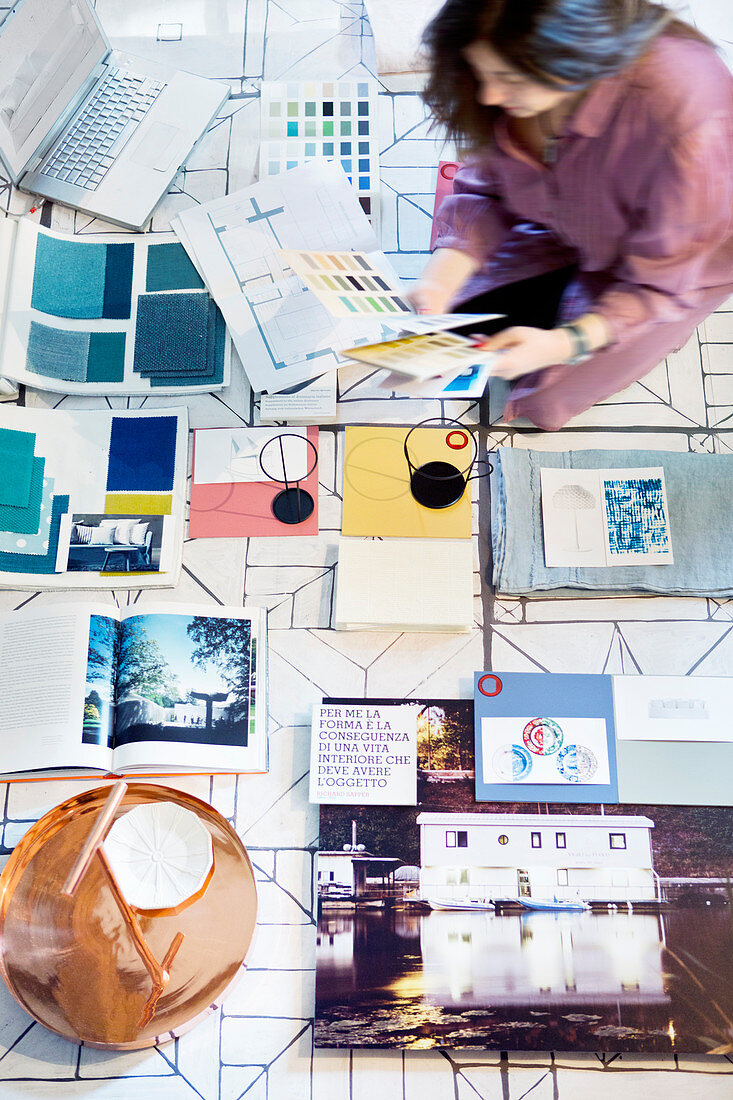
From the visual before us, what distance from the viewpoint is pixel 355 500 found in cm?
133

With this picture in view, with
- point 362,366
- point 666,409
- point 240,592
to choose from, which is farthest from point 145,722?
point 666,409

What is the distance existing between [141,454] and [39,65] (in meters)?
0.64

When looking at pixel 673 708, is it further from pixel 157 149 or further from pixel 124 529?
pixel 157 149

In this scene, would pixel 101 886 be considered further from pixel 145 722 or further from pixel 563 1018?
pixel 563 1018

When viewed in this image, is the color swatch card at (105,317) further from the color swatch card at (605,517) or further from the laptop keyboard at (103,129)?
the color swatch card at (605,517)

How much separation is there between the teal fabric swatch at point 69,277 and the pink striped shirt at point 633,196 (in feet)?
1.93

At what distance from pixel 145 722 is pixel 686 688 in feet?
2.39

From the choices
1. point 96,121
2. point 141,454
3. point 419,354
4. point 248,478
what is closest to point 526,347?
point 419,354

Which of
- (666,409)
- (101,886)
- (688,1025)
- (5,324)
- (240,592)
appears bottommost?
(688,1025)

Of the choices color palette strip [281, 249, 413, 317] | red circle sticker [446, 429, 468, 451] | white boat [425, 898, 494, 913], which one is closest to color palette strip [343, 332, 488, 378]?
color palette strip [281, 249, 413, 317]

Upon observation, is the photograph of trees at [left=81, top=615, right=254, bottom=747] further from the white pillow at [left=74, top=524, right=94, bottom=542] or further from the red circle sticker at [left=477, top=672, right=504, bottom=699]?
the red circle sticker at [left=477, top=672, right=504, bottom=699]

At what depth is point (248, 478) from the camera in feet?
4.48

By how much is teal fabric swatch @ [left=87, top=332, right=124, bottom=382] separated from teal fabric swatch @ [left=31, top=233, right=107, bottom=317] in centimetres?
4

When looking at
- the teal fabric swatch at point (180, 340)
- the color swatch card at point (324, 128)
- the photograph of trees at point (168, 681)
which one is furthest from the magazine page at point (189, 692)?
the color swatch card at point (324, 128)
